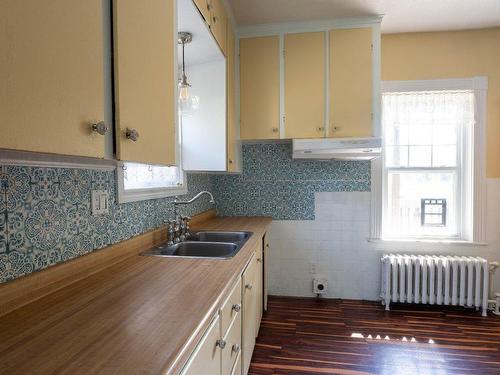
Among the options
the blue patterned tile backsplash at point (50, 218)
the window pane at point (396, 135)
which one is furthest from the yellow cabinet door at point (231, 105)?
the window pane at point (396, 135)

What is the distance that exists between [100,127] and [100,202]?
71cm

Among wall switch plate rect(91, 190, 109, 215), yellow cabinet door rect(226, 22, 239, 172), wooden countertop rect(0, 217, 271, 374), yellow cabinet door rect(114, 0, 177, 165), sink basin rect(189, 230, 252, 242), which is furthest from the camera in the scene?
yellow cabinet door rect(226, 22, 239, 172)

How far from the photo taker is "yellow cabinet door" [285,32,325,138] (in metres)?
2.69

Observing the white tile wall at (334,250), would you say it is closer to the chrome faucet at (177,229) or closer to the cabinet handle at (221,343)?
the chrome faucet at (177,229)

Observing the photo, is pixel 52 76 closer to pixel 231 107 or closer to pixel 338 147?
pixel 231 107

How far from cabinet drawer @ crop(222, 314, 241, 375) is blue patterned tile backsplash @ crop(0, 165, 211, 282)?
0.69 m

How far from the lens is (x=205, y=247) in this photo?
1.95 meters

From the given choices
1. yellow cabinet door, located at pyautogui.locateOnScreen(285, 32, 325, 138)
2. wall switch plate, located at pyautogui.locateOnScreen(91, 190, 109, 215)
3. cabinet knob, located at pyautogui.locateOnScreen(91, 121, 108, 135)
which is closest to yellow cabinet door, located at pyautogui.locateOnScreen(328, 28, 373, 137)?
yellow cabinet door, located at pyautogui.locateOnScreen(285, 32, 325, 138)

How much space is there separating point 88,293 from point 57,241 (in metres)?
0.24

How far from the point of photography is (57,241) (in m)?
1.11

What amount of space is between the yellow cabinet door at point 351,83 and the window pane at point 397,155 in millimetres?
581

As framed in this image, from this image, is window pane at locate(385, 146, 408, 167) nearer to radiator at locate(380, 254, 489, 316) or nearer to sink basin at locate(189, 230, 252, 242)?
radiator at locate(380, 254, 489, 316)

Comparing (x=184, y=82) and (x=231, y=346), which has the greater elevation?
(x=184, y=82)

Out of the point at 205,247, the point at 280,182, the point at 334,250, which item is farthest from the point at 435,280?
the point at 205,247
